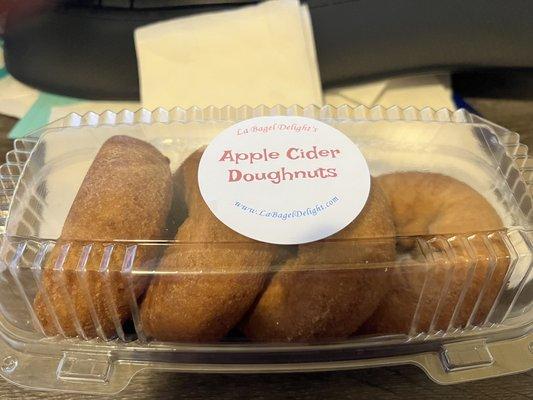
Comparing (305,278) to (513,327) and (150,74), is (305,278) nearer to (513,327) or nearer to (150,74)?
(513,327)

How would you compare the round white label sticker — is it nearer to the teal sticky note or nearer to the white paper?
the white paper

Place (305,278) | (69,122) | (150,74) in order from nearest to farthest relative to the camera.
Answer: (305,278)
(69,122)
(150,74)

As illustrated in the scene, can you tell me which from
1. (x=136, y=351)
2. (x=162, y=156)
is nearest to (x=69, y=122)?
(x=162, y=156)

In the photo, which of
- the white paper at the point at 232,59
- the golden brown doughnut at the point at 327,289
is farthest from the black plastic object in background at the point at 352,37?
the golden brown doughnut at the point at 327,289

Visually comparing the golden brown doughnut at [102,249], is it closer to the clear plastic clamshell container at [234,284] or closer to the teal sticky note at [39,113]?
the clear plastic clamshell container at [234,284]

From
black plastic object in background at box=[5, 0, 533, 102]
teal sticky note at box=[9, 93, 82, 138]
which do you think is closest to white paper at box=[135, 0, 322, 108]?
black plastic object in background at box=[5, 0, 533, 102]

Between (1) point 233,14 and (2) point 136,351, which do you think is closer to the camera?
(2) point 136,351
